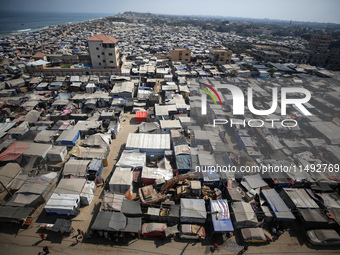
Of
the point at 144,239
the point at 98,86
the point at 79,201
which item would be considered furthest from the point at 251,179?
the point at 98,86

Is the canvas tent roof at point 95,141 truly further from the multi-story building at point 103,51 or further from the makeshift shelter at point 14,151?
the multi-story building at point 103,51

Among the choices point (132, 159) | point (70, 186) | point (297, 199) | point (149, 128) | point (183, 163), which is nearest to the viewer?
point (297, 199)

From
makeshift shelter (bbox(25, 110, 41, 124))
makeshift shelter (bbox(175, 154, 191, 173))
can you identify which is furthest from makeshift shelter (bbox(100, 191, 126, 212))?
makeshift shelter (bbox(25, 110, 41, 124))

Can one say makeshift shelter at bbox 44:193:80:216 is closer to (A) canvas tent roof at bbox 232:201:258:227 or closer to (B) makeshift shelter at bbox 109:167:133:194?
(B) makeshift shelter at bbox 109:167:133:194

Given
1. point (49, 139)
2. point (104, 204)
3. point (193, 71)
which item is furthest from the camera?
point (193, 71)

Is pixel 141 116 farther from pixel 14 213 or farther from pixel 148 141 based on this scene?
pixel 14 213

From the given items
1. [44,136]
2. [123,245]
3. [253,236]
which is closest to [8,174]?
[44,136]

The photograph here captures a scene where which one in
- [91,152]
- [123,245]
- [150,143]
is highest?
[150,143]

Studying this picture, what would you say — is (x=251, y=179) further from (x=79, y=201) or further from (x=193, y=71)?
(x=193, y=71)

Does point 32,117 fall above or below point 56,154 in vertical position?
above
